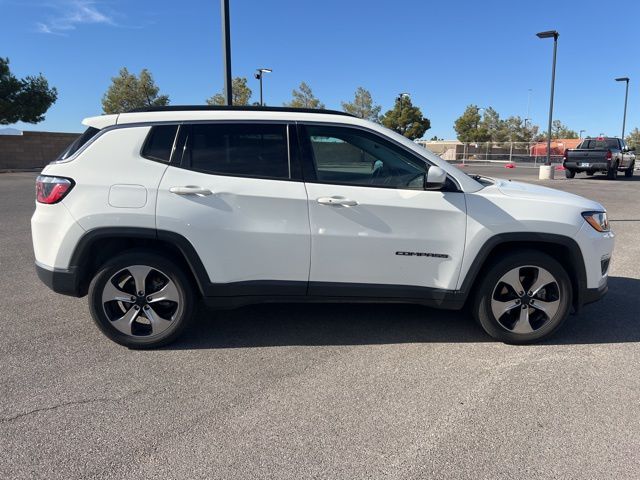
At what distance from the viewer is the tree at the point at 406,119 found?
166 ft

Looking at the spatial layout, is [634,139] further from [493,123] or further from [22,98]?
[22,98]

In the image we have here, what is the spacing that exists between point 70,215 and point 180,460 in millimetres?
2030

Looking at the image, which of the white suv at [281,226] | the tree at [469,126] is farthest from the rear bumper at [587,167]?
the tree at [469,126]

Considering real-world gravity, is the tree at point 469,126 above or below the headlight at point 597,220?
above

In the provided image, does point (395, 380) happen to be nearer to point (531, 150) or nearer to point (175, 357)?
point (175, 357)

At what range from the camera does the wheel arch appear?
364 centimetres

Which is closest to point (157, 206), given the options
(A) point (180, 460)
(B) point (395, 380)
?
(A) point (180, 460)

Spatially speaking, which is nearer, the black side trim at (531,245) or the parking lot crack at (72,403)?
the parking lot crack at (72,403)

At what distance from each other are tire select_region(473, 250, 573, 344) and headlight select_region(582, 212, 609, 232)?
1.37ft

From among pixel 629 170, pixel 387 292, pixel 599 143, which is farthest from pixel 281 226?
pixel 629 170

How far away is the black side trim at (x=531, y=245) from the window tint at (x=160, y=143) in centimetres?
246

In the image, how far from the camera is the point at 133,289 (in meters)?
3.80

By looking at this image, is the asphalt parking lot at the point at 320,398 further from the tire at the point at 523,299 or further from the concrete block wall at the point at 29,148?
the concrete block wall at the point at 29,148

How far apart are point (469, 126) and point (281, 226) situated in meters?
66.1
